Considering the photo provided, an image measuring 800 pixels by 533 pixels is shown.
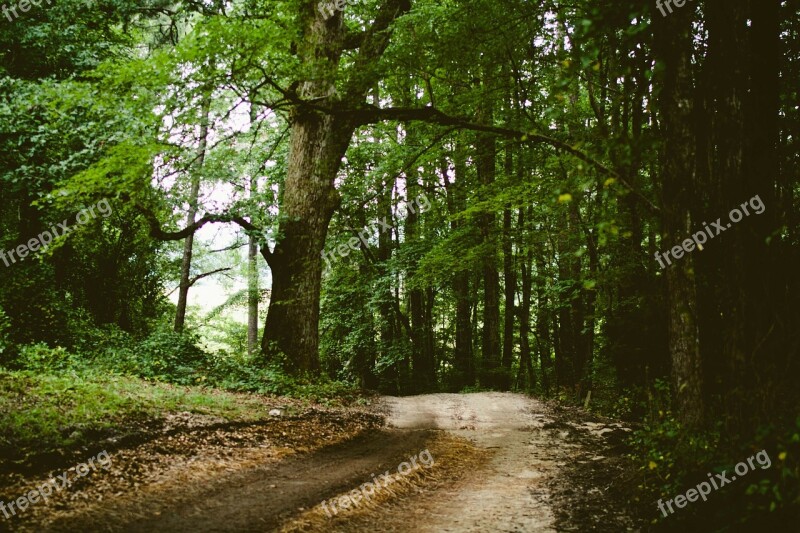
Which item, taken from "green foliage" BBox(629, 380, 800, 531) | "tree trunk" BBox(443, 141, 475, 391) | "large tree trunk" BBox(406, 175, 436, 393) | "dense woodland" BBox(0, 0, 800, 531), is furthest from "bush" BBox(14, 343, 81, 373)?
"tree trunk" BBox(443, 141, 475, 391)

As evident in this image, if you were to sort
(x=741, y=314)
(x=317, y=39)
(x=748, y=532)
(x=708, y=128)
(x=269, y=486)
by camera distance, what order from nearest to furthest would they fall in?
(x=748, y=532), (x=741, y=314), (x=708, y=128), (x=269, y=486), (x=317, y=39)

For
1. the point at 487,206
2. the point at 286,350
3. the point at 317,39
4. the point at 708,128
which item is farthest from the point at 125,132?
the point at 708,128

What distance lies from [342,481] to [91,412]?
11.1 ft

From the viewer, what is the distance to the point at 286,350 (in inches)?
447

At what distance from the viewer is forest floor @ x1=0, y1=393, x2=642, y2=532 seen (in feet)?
14.0

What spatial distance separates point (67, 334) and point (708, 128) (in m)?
13.2

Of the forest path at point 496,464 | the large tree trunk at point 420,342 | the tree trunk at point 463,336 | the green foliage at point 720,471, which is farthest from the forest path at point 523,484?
the large tree trunk at point 420,342

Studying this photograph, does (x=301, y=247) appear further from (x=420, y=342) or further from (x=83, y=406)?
(x=420, y=342)

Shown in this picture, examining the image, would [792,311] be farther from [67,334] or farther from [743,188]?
[67,334]

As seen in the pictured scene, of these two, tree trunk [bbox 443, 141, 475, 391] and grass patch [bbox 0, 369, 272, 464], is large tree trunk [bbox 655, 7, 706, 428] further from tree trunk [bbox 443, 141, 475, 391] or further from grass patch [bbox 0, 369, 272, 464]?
tree trunk [bbox 443, 141, 475, 391]

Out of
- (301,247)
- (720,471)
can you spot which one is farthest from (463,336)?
(720,471)

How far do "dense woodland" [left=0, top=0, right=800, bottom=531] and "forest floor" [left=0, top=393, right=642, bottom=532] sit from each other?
111cm

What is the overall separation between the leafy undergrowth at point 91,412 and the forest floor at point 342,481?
0.69ft

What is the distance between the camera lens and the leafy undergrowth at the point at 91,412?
4980mm
